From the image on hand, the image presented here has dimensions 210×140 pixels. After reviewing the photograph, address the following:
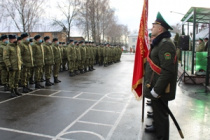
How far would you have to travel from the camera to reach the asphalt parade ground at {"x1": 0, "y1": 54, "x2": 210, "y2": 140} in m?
3.94

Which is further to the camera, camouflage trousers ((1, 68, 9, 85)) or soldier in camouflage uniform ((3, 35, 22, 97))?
camouflage trousers ((1, 68, 9, 85))

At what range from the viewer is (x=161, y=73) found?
10.1 ft

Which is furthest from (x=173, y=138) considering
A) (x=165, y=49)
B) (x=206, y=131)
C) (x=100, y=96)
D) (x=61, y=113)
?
(x=100, y=96)

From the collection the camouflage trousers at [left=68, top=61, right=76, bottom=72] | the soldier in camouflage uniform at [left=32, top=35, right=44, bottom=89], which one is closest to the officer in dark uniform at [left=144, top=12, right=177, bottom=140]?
the soldier in camouflage uniform at [left=32, top=35, right=44, bottom=89]

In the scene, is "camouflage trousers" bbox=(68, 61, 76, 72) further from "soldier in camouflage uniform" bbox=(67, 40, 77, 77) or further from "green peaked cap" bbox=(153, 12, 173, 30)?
"green peaked cap" bbox=(153, 12, 173, 30)

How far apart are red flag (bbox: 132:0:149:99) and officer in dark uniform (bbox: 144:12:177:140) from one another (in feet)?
1.87

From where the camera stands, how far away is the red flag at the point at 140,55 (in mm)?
3998

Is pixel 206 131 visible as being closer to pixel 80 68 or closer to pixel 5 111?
pixel 5 111

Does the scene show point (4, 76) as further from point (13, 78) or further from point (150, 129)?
point (150, 129)

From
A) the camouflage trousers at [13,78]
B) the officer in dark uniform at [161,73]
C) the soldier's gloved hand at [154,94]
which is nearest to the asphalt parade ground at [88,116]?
the camouflage trousers at [13,78]

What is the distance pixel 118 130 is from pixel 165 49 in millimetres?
2013

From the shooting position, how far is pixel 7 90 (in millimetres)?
8125

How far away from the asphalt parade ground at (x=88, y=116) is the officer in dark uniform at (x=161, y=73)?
0.70m

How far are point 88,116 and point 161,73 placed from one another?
8.37 feet
